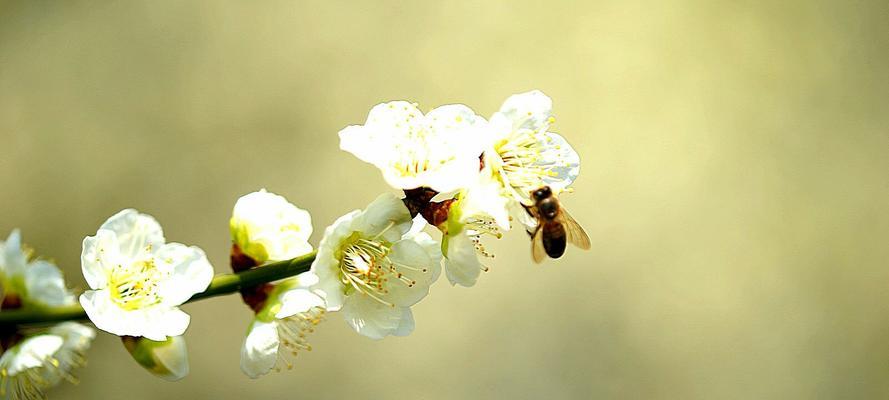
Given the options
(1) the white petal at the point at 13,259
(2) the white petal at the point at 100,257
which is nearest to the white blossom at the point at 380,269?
(2) the white petal at the point at 100,257

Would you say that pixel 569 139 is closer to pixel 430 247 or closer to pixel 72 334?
pixel 430 247

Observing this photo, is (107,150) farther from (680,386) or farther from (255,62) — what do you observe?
A: (680,386)

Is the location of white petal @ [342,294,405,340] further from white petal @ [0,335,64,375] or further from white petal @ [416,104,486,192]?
white petal @ [0,335,64,375]

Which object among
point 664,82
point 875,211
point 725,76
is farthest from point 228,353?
point 875,211

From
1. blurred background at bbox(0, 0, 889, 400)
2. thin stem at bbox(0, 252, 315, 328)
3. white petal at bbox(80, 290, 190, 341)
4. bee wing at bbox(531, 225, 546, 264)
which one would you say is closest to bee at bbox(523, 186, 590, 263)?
bee wing at bbox(531, 225, 546, 264)

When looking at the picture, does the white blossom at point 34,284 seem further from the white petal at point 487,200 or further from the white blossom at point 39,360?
the white petal at point 487,200

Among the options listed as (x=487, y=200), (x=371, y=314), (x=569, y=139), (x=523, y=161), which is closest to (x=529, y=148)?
(x=523, y=161)
